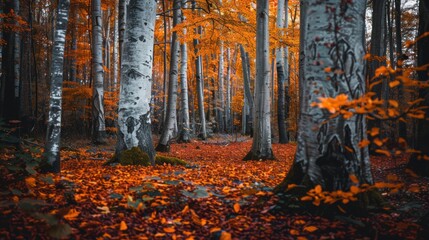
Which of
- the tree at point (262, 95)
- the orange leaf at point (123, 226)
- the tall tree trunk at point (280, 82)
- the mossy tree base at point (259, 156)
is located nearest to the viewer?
the orange leaf at point (123, 226)

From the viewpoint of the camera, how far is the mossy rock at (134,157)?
485 centimetres

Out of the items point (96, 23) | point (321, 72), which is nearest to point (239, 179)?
point (321, 72)

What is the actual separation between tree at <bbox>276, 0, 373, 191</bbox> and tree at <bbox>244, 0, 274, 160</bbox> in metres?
4.34

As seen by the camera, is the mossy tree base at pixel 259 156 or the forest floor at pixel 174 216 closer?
the forest floor at pixel 174 216

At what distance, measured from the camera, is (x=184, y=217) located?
245cm

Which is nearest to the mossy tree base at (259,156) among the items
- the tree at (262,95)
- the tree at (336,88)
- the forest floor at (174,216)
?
the tree at (262,95)

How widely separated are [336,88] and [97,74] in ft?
30.7

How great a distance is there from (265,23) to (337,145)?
5103mm

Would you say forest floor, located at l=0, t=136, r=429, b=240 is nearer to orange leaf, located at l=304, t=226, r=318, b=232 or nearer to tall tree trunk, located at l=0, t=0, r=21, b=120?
orange leaf, located at l=304, t=226, r=318, b=232

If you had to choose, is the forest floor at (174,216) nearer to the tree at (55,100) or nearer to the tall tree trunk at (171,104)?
the tree at (55,100)

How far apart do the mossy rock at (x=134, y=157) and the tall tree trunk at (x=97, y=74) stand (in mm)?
5691

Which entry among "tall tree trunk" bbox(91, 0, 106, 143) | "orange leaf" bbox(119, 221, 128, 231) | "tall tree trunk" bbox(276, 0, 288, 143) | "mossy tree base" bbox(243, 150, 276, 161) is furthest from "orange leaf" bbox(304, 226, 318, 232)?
"tall tree trunk" bbox(276, 0, 288, 143)

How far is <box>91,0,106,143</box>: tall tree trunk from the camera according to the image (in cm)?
968

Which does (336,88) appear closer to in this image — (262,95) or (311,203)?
(311,203)
